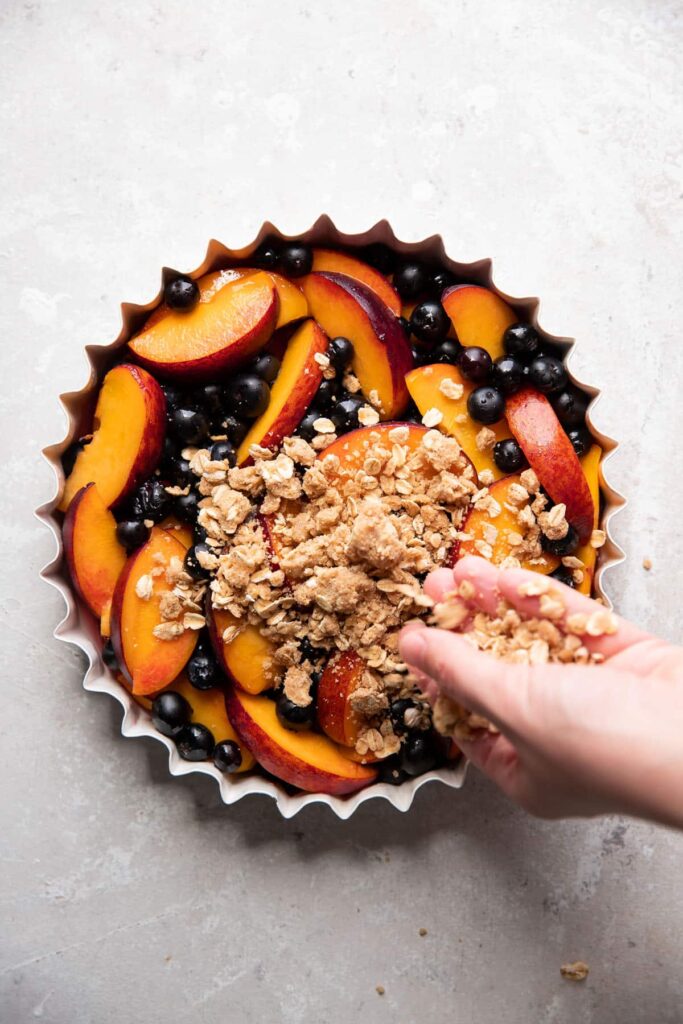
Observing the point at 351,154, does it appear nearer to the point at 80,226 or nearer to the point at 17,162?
the point at 80,226

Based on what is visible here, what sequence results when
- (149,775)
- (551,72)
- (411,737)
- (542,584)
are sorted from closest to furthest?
(542,584), (411,737), (149,775), (551,72)

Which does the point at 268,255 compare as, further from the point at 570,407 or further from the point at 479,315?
the point at 570,407

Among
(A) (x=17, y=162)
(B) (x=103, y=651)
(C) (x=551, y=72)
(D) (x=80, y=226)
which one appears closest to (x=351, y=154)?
(C) (x=551, y=72)

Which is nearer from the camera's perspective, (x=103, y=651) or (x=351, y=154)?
(x=103, y=651)

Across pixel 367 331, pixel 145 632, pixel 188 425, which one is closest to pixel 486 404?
pixel 367 331

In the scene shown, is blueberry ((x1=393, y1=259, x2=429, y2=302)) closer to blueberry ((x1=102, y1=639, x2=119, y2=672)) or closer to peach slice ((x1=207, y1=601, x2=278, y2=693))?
peach slice ((x1=207, y1=601, x2=278, y2=693))

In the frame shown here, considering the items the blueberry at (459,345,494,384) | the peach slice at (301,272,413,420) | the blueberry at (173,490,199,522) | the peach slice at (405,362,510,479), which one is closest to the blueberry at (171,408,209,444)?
the blueberry at (173,490,199,522)
